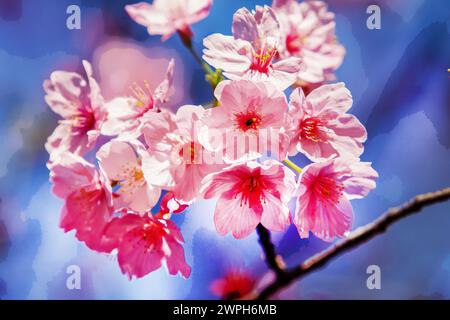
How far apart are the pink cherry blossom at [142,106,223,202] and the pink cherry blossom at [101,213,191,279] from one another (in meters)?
0.10

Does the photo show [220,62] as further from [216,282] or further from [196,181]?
[216,282]

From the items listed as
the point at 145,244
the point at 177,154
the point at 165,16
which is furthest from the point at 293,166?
the point at 165,16

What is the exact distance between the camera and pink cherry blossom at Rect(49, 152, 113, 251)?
817 millimetres

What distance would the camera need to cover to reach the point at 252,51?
838 mm

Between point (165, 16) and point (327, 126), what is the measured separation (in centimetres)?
46

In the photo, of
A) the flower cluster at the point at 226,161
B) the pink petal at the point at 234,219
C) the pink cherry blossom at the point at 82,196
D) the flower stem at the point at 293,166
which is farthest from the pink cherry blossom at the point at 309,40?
the pink cherry blossom at the point at 82,196

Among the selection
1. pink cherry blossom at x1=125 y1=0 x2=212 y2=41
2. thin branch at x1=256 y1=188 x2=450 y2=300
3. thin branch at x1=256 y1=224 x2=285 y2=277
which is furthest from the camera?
pink cherry blossom at x1=125 y1=0 x2=212 y2=41

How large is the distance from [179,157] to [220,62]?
0.19m

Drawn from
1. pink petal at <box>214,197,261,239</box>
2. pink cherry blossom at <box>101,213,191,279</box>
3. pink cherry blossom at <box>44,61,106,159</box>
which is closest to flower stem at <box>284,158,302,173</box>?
pink petal at <box>214,197,261,239</box>

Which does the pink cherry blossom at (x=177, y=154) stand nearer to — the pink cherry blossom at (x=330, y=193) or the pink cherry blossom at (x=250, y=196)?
the pink cherry blossom at (x=250, y=196)

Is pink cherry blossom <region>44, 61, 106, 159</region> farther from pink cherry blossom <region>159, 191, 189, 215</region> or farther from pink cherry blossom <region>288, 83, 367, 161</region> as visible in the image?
pink cherry blossom <region>288, 83, 367, 161</region>

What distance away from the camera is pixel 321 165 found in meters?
0.77
